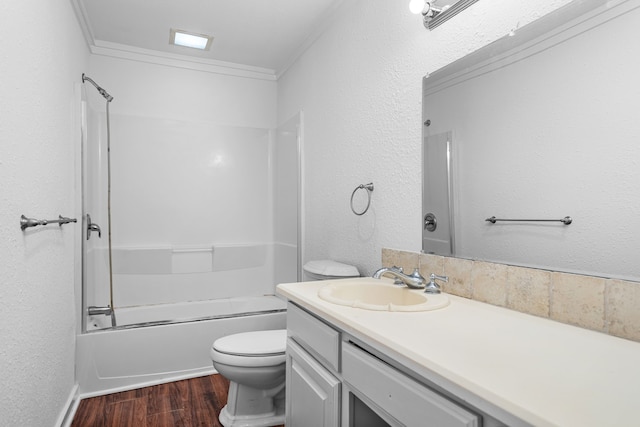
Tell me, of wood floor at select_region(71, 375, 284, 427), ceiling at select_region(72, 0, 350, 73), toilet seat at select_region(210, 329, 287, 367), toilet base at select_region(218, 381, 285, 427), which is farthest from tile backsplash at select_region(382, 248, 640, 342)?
ceiling at select_region(72, 0, 350, 73)

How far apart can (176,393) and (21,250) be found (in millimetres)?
1417

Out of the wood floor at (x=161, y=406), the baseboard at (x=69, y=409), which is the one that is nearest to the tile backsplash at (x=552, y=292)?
the wood floor at (x=161, y=406)

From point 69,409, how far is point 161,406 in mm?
474

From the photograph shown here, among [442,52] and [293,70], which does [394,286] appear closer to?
[442,52]

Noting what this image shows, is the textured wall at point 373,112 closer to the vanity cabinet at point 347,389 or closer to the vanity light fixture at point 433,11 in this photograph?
the vanity light fixture at point 433,11

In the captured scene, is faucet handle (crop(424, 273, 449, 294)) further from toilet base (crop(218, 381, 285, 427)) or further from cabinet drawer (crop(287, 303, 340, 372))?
toilet base (crop(218, 381, 285, 427))

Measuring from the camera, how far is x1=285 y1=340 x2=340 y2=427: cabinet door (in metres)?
1.19

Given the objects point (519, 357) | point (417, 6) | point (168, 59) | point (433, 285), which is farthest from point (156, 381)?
point (417, 6)

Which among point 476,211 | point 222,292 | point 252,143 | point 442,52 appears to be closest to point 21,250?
point 476,211

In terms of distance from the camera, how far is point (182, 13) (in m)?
2.48

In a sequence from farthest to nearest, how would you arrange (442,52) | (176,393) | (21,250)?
(176,393), (442,52), (21,250)

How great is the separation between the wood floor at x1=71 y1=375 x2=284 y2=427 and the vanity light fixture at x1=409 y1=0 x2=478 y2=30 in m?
2.21

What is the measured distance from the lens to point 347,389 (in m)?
1.14

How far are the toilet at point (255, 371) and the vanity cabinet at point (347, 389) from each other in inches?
14.0
